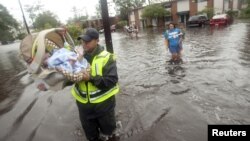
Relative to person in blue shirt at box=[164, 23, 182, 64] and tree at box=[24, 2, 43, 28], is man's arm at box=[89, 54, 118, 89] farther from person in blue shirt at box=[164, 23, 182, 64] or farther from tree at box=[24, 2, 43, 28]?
tree at box=[24, 2, 43, 28]

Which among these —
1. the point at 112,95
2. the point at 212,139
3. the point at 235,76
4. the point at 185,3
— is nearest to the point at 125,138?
the point at 112,95

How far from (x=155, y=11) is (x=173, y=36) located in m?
36.6

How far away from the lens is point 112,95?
3307 millimetres

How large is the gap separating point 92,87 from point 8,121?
373cm

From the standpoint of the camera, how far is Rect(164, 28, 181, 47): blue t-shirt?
29.7 ft

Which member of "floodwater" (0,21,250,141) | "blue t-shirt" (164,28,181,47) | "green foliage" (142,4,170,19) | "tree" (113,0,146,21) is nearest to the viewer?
"floodwater" (0,21,250,141)

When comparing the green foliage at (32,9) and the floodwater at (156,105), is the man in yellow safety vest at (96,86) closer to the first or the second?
the floodwater at (156,105)

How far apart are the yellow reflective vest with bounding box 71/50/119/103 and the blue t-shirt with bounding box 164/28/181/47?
20.9 feet

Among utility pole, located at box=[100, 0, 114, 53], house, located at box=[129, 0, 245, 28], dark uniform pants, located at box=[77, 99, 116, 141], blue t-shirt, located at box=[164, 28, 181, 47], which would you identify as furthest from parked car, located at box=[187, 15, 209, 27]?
dark uniform pants, located at box=[77, 99, 116, 141]

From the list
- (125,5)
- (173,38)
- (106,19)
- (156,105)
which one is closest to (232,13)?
(125,5)

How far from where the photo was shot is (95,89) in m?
3.08

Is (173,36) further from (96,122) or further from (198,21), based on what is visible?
(198,21)

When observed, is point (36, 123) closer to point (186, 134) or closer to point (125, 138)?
point (125, 138)

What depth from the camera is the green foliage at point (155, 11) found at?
44.0m
